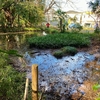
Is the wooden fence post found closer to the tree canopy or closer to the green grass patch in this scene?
the green grass patch

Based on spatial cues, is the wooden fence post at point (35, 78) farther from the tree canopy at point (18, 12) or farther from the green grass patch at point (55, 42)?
the tree canopy at point (18, 12)

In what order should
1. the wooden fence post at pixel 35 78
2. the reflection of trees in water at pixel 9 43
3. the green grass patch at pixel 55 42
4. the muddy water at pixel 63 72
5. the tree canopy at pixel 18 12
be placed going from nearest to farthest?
the wooden fence post at pixel 35 78 < the muddy water at pixel 63 72 < the reflection of trees in water at pixel 9 43 < the green grass patch at pixel 55 42 < the tree canopy at pixel 18 12

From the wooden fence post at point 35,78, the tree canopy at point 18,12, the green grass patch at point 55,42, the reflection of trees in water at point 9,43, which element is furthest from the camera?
the tree canopy at point 18,12

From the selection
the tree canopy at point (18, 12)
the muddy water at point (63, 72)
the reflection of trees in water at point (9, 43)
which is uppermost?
the tree canopy at point (18, 12)

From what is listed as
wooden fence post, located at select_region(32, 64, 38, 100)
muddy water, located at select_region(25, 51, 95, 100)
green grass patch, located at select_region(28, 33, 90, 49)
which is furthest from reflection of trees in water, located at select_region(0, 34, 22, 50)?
wooden fence post, located at select_region(32, 64, 38, 100)

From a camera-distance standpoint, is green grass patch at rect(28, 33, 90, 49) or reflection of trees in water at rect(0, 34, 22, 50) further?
green grass patch at rect(28, 33, 90, 49)

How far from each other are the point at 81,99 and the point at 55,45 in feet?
16.3

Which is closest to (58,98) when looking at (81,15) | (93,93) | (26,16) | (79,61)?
(93,93)

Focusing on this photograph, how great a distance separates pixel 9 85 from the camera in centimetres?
271

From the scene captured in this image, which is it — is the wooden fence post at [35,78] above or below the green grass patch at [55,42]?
above

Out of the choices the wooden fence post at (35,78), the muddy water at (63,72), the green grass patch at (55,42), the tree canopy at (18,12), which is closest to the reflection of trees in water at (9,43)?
the green grass patch at (55,42)

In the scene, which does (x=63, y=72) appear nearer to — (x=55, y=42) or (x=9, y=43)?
(x=55, y=42)

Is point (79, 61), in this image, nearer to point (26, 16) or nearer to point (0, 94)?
point (0, 94)

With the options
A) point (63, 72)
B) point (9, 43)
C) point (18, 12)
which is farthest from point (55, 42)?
point (18, 12)
